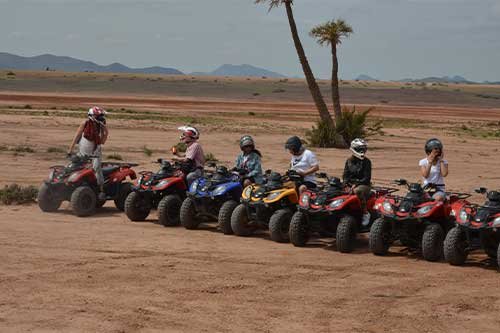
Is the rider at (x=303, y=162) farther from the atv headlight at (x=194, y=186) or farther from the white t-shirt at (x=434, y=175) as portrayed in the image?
the white t-shirt at (x=434, y=175)

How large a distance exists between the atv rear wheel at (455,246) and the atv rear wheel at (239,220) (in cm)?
336

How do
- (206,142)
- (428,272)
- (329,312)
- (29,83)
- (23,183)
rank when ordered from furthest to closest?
(29,83) < (206,142) < (23,183) < (428,272) < (329,312)

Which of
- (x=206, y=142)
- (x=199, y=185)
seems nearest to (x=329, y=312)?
(x=199, y=185)

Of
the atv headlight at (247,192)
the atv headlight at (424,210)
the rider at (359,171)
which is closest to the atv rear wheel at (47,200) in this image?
the atv headlight at (247,192)

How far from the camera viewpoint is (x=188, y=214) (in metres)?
14.0

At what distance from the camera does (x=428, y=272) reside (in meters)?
11.0

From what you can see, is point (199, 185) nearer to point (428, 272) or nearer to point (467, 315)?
point (428, 272)

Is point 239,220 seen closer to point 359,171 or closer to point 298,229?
point 298,229

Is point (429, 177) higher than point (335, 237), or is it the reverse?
point (429, 177)

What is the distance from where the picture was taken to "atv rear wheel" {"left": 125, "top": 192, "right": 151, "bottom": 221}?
1470 cm

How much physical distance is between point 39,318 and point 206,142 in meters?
22.8

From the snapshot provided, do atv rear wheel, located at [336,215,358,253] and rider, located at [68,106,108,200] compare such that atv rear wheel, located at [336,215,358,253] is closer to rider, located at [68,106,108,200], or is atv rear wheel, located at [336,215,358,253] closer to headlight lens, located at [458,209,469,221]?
headlight lens, located at [458,209,469,221]

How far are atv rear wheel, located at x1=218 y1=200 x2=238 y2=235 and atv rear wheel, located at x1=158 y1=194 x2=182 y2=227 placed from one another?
1.08 meters

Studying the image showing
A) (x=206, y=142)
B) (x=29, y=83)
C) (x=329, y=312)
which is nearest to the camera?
(x=329, y=312)
